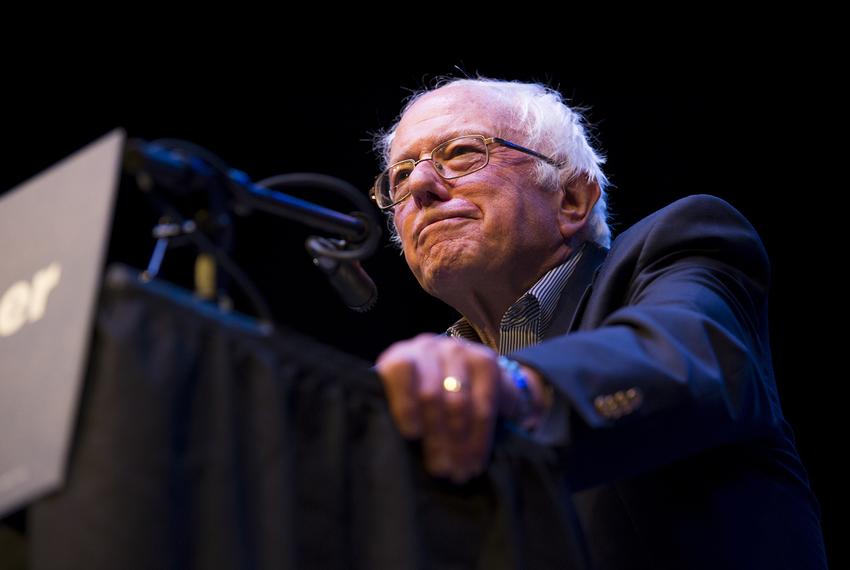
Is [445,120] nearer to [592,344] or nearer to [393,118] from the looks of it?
[393,118]

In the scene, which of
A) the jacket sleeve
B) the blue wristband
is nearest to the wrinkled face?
the jacket sleeve

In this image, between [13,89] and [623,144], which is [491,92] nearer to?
[623,144]

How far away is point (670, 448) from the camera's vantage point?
3.93 feet

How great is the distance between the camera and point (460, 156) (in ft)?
7.61

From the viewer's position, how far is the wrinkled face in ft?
7.11

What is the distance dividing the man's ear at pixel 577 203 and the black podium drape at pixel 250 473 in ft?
4.41

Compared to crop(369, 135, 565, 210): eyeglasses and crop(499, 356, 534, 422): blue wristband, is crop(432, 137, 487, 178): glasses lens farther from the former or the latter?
crop(499, 356, 534, 422): blue wristband

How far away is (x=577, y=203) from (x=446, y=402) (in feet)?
5.07

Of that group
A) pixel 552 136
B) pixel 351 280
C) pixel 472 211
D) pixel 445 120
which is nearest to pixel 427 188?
pixel 472 211

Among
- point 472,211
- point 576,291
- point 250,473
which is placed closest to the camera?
point 250,473

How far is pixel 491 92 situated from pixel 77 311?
71.8 inches

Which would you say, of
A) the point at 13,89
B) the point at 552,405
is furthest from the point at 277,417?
the point at 13,89

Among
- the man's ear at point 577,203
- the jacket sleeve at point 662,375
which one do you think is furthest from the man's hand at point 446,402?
the man's ear at point 577,203

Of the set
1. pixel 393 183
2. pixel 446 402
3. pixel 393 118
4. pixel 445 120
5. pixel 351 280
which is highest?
pixel 446 402
